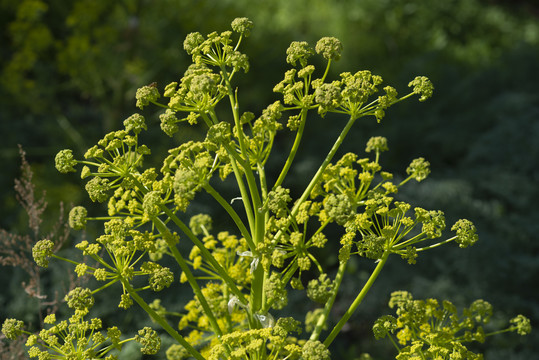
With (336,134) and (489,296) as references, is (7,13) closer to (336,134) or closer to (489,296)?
(336,134)

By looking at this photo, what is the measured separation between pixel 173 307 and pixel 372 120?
3.87 meters

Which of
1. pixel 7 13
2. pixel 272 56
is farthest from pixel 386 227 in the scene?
pixel 7 13

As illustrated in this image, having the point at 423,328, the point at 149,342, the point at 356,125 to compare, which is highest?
the point at 149,342

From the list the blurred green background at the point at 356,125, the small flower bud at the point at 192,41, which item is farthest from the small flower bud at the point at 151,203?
the blurred green background at the point at 356,125

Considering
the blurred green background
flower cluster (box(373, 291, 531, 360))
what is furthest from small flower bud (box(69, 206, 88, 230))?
the blurred green background

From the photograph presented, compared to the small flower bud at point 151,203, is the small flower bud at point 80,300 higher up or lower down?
lower down

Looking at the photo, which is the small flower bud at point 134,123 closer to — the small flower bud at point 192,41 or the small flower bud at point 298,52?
the small flower bud at point 192,41

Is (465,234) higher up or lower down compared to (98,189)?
lower down

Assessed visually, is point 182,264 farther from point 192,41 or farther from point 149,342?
point 192,41

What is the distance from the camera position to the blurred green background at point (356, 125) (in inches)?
156

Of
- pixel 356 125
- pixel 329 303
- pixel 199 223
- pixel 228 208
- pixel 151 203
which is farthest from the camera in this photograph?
pixel 356 125

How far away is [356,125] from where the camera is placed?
20.4ft

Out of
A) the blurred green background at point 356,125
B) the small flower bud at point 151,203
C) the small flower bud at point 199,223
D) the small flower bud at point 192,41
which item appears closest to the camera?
the small flower bud at point 151,203

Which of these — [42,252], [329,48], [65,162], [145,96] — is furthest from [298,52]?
[42,252]
